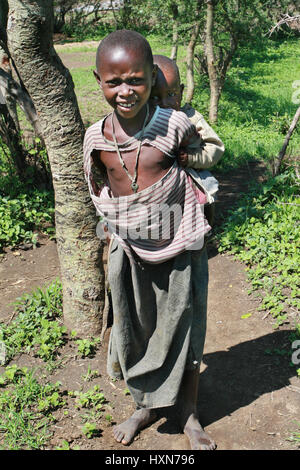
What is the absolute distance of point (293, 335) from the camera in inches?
133

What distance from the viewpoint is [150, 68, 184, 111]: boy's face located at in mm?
2143

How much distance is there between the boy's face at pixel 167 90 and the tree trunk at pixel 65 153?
1.07 metres

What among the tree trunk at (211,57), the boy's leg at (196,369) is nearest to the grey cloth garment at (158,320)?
the boy's leg at (196,369)

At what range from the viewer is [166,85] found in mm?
2162

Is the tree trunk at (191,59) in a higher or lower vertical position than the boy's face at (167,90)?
lower

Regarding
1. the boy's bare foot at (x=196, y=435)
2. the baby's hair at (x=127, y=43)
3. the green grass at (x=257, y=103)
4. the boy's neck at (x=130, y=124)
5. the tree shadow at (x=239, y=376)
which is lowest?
the green grass at (x=257, y=103)

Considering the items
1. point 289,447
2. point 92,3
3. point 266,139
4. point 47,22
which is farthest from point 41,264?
point 92,3

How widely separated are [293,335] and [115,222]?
68.0 inches

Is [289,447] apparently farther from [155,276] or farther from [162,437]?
[155,276]

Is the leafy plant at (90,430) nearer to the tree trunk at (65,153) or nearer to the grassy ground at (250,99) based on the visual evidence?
the tree trunk at (65,153)

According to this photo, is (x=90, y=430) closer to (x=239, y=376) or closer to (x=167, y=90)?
(x=239, y=376)

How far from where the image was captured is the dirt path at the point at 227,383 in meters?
2.74

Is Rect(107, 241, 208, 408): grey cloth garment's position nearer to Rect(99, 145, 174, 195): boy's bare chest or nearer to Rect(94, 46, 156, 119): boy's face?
Rect(99, 145, 174, 195): boy's bare chest

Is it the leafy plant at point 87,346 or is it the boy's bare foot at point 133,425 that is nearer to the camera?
the boy's bare foot at point 133,425
